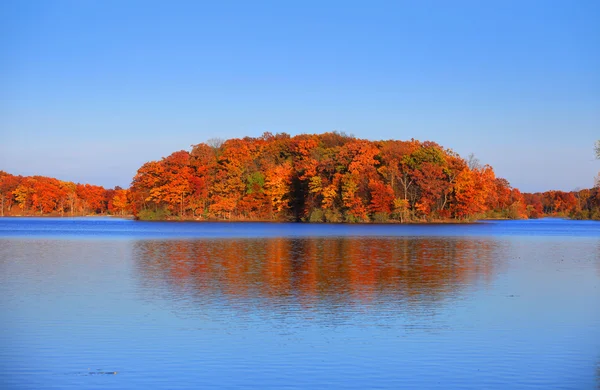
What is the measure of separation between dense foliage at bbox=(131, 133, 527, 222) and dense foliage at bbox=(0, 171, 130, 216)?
36883 millimetres

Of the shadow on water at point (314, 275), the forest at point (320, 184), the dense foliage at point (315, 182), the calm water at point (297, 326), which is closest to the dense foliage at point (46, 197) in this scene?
the forest at point (320, 184)

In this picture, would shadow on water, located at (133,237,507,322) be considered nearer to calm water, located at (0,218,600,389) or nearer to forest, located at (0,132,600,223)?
calm water, located at (0,218,600,389)

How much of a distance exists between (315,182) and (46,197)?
7527 cm

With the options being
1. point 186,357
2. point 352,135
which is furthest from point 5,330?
point 352,135

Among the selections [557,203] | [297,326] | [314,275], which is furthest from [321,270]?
[557,203]

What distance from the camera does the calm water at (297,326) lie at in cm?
976

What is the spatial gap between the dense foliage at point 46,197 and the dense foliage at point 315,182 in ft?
121

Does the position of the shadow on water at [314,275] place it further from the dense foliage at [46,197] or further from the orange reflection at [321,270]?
the dense foliage at [46,197]

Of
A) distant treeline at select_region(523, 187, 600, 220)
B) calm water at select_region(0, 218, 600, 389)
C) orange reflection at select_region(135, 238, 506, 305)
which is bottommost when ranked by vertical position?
calm water at select_region(0, 218, 600, 389)

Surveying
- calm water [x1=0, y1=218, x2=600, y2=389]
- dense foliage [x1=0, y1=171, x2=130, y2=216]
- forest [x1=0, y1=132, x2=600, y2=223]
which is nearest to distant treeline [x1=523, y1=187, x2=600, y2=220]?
forest [x1=0, y1=132, x2=600, y2=223]

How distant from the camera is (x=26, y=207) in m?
141

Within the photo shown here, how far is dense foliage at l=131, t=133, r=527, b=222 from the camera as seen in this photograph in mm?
83125

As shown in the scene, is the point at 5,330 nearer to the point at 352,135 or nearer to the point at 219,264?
the point at 219,264

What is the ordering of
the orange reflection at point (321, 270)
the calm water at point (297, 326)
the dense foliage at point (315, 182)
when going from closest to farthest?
the calm water at point (297, 326), the orange reflection at point (321, 270), the dense foliage at point (315, 182)
